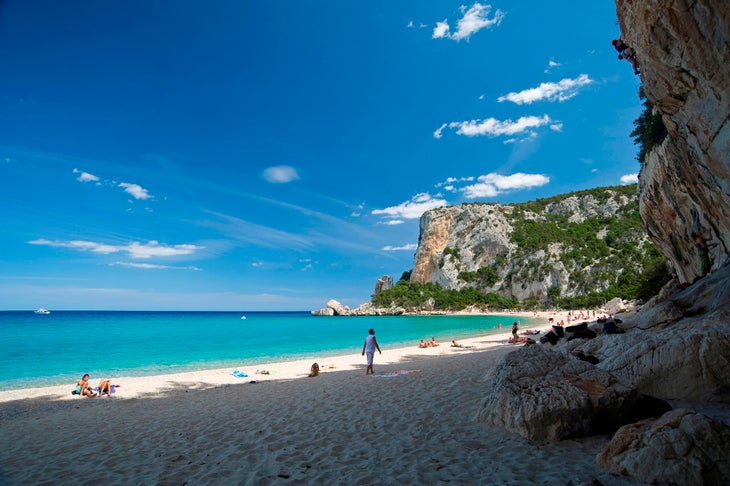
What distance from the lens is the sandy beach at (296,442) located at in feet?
13.3

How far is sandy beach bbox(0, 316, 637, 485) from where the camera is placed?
4062 millimetres

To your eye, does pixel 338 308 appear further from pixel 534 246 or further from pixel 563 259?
pixel 563 259

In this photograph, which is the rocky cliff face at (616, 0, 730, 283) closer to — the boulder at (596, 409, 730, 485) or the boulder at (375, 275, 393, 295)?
the boulder at (596, 409, 730, 485)

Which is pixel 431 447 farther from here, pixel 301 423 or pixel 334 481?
pixel 301 423

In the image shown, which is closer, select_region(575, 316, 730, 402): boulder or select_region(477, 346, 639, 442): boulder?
select_region(477, 346, 639, 442): boulder

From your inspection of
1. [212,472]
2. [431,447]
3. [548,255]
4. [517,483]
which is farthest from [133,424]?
[548,255]

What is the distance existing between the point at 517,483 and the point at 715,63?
7.94 m

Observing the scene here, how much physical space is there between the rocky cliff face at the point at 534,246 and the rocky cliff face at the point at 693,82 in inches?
2571

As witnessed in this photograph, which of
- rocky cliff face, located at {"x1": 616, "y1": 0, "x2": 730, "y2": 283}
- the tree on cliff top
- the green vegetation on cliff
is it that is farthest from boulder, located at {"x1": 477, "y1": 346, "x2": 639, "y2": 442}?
the green vegetation on cliff

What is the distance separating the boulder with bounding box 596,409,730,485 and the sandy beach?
0.23 m

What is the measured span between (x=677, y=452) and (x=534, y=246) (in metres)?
87.6

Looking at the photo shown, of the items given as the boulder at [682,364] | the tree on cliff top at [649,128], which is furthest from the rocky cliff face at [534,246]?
the boulder at [682,364]

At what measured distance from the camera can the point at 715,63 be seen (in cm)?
664

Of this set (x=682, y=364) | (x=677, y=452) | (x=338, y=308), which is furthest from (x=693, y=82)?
(x=338, y=308)
